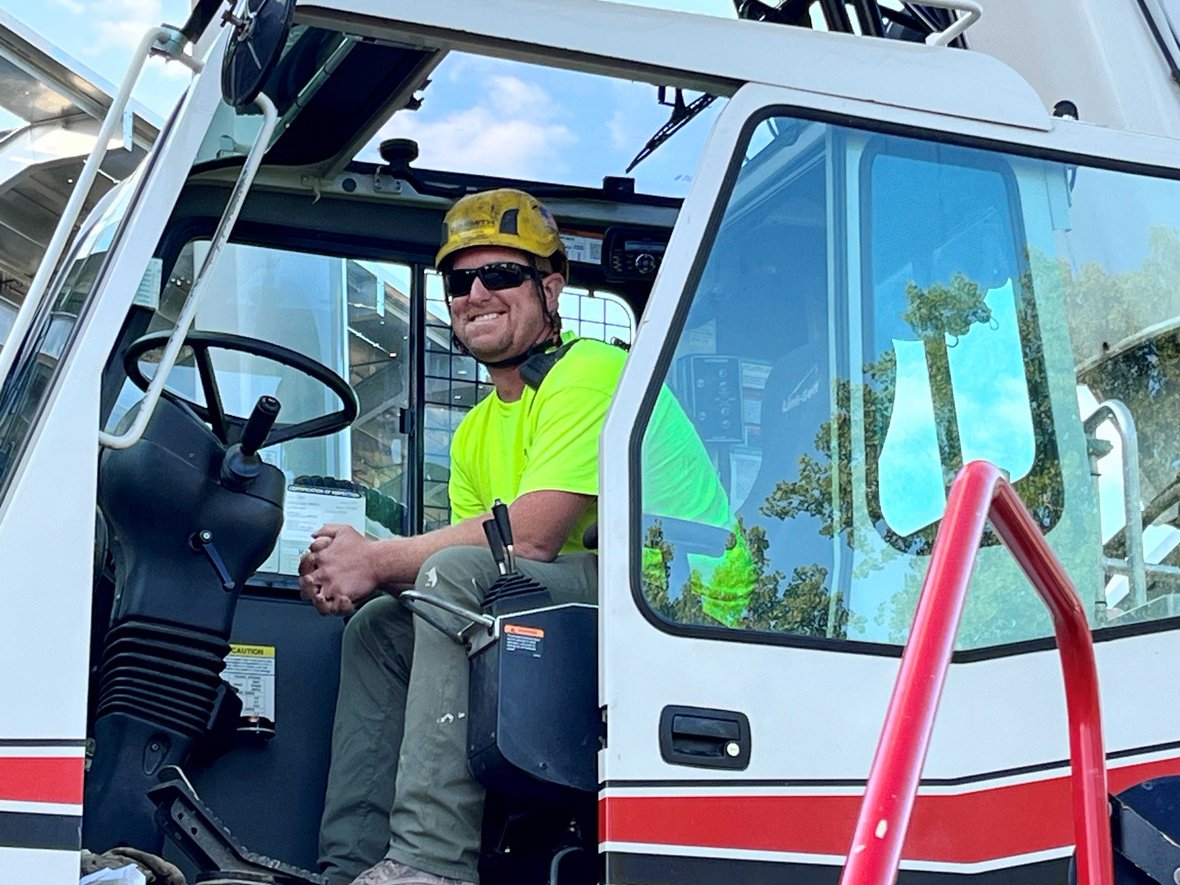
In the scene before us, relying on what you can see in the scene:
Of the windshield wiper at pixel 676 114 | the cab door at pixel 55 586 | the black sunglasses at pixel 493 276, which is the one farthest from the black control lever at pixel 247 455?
the windshield wiper at pixel 676 114

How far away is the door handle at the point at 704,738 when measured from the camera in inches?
96.7

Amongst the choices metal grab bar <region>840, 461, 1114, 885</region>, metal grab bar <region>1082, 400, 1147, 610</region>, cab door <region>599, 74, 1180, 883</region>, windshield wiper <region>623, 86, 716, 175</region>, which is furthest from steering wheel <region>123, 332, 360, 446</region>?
metal grab bar <region>840, 461, 1114, 885</region>

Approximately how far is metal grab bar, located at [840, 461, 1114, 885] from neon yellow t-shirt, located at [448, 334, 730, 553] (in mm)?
632

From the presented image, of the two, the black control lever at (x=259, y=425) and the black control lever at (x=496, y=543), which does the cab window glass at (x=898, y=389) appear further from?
the black control lever at (x=259, y=425)

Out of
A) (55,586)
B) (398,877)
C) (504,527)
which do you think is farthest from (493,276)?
(55,586)

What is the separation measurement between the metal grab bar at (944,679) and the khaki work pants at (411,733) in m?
1.07

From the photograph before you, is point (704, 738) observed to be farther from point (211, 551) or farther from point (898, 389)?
point (211, 551)

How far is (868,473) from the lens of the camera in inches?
107

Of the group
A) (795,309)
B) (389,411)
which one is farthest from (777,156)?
(389,411)

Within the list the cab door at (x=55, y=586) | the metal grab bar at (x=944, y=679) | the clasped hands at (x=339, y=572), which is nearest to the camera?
the metal grab bar at (x=944, y=679)

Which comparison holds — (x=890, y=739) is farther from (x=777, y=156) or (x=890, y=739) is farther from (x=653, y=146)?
(x=653, y=146)

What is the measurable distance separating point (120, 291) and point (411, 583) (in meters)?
0.92

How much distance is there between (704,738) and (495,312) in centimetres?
128

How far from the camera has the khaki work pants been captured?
2.81 meters
